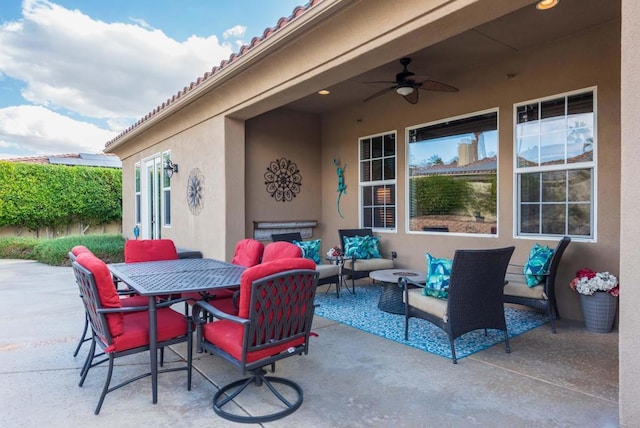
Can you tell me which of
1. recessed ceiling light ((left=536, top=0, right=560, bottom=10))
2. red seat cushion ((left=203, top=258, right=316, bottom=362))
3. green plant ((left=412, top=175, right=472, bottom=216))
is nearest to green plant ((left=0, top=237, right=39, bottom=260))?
green plant ((left=412, top=175, right=472, bottom=216))

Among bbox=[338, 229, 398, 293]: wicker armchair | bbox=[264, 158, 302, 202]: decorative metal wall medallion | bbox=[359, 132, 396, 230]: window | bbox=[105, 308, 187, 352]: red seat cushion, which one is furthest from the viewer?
bbox=[264, 158, 302, 202]: decorative metal wall medallion

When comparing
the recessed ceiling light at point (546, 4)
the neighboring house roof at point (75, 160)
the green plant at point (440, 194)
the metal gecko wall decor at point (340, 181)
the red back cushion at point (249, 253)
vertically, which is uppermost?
the neighboring house roof at point (75, 160)

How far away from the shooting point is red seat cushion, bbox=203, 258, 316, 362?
7.30 feet

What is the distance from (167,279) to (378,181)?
4728 millimetres

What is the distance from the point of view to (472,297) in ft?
10.8

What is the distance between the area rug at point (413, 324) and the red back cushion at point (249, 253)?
1067mm

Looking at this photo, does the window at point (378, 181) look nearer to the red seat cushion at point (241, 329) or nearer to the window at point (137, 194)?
the red seat cushion at point (241, 329)

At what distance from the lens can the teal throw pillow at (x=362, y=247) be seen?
6.38 metres

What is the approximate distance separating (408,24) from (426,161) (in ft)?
10.8

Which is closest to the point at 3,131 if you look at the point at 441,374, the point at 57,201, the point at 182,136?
the point at 57,201

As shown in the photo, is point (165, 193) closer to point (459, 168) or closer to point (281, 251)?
point (281, 251)

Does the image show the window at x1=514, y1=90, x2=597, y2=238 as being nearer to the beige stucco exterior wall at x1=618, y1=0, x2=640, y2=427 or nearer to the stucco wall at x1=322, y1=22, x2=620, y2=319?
the stucco wall at x1=322, y1=22, x2=620, y2=319

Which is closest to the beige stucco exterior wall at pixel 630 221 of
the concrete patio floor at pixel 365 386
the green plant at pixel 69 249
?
the concrete patio floor at pixel 365 386

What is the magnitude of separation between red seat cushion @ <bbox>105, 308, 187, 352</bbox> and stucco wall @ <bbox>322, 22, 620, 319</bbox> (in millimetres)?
4292
